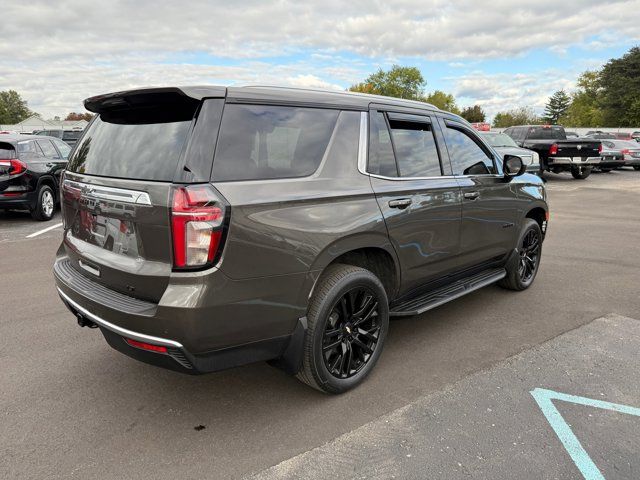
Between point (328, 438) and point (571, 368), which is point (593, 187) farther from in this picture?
point (328, 438)

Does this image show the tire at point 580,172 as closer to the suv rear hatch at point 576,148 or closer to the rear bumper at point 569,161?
the rear bumper at point 569,161

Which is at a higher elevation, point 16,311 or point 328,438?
point 328,438

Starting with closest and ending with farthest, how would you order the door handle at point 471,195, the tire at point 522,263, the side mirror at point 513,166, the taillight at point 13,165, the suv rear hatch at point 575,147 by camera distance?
the door handle at point 471,195
the side mirror at point 513,166
the tire at point 522,263
the taillight at point 13,165
the suv rear hatch at point 575,147

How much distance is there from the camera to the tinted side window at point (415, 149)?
3.48 meters

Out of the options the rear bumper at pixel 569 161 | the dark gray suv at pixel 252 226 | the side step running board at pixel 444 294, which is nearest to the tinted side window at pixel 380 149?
the dark gray suv at pixel 252 226

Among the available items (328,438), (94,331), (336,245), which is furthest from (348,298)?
(94,331)

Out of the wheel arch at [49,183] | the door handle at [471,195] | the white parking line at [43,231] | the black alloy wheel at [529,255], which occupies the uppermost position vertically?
the door handle at [471,195]

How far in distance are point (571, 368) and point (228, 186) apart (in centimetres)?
275

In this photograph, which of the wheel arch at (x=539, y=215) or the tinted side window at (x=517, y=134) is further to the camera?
the tinted side window at (x=517, y=134)

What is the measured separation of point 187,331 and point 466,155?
9.54 feet

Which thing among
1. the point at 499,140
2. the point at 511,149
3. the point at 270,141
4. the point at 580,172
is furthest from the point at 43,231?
the point at 580,172

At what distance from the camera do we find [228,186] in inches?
95.7

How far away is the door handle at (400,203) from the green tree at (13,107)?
400ft

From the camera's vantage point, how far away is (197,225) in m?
2.34
